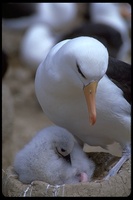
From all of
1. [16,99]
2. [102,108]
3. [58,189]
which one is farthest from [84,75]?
[16,99]

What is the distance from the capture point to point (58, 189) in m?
3.33

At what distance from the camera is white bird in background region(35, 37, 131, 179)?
3.37 meters

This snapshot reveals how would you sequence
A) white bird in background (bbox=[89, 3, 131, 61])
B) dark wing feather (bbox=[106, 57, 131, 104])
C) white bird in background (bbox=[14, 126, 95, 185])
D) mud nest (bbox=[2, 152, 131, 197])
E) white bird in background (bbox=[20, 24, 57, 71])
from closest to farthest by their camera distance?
mud nest (bbox=[2, 152, 131, 197]), white bird in background (bbox=[14, 126, 95, 185]), dark wing feather (bbox=[106, 57, 131, 104]), white bird in background (bbox=[20, 24, 57, 71]), white bird in background (bbox=[89, 3, 131, 61])

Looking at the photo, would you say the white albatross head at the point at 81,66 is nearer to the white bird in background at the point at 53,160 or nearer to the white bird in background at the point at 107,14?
the white bird in background at the point at 53,160

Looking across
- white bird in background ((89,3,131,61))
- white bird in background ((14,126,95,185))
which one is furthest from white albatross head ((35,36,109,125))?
white bird in background ((89,3,131,61))

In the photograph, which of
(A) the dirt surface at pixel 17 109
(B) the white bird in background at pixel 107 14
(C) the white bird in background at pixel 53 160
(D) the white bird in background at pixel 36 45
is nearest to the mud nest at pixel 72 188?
(C) the white bird in background at pixel 53 160

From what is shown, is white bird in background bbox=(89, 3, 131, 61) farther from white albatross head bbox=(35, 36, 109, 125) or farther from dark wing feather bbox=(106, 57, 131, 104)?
white albatross head bbox=(35, 36, 109, 125)

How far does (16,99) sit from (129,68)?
368 cm

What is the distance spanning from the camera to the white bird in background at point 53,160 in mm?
3518

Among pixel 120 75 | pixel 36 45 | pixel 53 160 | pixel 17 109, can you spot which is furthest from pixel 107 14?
pixel 53 160

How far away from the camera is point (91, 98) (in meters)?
3.40

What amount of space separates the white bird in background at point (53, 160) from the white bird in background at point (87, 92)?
0.13m

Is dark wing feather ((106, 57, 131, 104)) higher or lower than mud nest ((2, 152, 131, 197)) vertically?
higher

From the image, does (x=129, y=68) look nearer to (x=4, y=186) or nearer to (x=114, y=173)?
(x=114, y=173)
